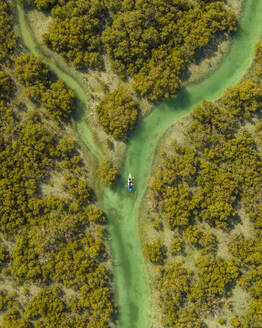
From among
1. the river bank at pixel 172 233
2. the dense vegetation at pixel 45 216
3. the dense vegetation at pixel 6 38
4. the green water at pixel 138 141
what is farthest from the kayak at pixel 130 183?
the dense vegetation at pixel 6 38

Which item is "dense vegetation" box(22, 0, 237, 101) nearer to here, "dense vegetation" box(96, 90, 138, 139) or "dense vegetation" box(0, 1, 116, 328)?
"dense vegetation" box(96, 90, 138, 139)

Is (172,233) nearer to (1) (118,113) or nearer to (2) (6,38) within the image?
(1) (118,113)

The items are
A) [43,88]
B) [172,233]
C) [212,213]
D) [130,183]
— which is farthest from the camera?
[130,183]

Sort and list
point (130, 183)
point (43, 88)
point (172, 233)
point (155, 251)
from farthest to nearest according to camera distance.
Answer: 1. point (130, 183)
2. point (172, 233)
3. point (43, 88)
4. point (155, 251)

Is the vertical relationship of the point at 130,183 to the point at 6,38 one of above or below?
below

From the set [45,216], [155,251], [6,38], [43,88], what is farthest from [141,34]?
[155,251]
